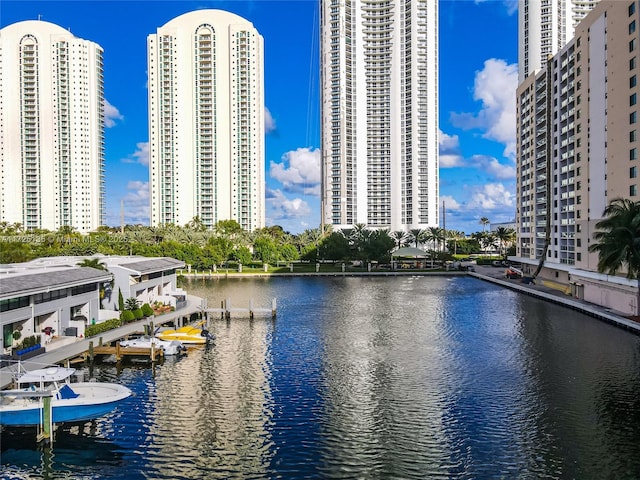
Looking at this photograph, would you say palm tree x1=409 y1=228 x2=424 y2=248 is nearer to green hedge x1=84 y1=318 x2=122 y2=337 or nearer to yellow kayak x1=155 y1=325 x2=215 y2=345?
yellow kayak x1=155 y1=325 x2=215 y2=345

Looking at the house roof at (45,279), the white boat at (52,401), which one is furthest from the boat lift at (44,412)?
the house roof at (45,279)

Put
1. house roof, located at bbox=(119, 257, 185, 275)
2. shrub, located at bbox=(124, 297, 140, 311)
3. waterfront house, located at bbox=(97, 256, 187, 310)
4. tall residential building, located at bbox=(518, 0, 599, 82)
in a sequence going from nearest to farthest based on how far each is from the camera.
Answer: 1. shrub, located at bbox=(124, 297, 140, 311)
2. waterfront house, located at bbox=(97, 256, 187, 310)
3. house roof, located at bbox=(119, 257, 185, 275)
4. tall residential building, located at bbox=(518, 0, 599, 82)

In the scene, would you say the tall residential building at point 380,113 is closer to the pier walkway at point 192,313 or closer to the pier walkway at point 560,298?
the pier walkway at point 560,298

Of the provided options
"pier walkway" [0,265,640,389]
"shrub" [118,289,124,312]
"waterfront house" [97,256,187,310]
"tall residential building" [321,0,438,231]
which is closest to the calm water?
"pier walkway" [0,265,640,389]

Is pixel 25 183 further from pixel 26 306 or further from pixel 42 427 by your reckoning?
pixel 42 427

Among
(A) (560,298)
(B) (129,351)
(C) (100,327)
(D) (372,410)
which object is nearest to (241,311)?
(C) (100,327)

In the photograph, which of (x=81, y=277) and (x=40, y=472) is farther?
(x=81, y=277)

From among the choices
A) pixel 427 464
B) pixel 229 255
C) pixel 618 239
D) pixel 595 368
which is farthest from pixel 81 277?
pixel 229 255
